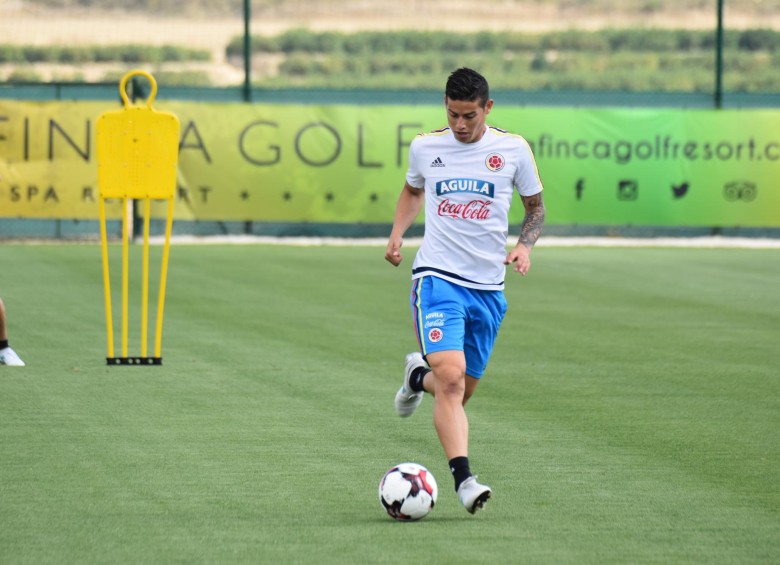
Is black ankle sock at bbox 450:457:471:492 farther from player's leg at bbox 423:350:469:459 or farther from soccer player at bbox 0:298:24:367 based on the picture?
soccer player at bbox 0:298:24:367

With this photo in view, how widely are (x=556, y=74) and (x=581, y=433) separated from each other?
157ft

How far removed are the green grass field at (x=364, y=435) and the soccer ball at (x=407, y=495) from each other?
8cm

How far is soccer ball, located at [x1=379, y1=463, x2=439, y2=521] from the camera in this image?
266 inches

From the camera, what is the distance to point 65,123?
24.9 metres

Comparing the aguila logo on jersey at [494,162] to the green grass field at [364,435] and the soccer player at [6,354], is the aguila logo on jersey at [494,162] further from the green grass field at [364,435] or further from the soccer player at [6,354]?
the soccer player at [6,354]

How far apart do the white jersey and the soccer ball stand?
1.07 meters

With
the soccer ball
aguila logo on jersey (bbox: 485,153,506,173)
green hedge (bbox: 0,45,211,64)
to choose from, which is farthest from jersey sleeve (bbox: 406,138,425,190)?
green hedge (bbox: 0,45,211,64)

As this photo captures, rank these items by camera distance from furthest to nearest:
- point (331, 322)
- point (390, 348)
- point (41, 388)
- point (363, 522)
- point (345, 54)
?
1. point (345, 54)
2. point (331, 322)
3. point (390, 348)
4. point (41, 388)
5. point (363, 522)

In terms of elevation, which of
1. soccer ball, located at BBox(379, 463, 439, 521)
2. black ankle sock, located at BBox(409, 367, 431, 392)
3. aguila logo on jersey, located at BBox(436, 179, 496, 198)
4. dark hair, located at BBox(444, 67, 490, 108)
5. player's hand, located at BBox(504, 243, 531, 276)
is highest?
dark hair, located at BBox(444, 67, 490, 108)

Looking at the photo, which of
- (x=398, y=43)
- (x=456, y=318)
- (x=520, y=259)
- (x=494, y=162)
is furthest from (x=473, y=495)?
(x=398, y=43)

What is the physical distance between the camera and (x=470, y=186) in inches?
295

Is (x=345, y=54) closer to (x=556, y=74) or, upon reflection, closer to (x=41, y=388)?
(x=556, y=74)

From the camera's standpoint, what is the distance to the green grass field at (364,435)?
6461mm

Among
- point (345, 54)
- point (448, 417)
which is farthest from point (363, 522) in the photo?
point (345, 54)
